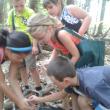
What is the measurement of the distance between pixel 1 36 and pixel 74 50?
79 cm

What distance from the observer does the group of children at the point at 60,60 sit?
2848mm

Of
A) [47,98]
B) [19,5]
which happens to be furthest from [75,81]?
[19,5]

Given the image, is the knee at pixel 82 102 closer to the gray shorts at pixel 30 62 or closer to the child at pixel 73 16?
the child at pixel 73 16

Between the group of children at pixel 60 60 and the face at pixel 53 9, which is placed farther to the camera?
the face at pixel 53 9

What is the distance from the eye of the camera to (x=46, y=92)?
416 cm

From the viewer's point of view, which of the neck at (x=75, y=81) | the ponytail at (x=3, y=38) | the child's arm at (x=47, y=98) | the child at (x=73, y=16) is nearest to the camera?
the neck at (x=75, y=81)

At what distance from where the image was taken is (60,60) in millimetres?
2926

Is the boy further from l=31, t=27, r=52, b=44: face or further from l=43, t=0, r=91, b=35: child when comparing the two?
l=43, t=0, r=91, b=35: child

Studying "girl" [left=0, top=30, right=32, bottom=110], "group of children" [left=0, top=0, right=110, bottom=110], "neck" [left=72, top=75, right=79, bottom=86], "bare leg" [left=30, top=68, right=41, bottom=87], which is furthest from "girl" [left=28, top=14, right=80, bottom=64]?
"bare leg" [left=30, top=68, right=41, bottom=87]

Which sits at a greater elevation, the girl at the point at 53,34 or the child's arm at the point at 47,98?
the girl at the point at 53,34

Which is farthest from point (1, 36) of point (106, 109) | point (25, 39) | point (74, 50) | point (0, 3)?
point (0, 3)

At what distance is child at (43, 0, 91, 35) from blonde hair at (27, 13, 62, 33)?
302 millimetres

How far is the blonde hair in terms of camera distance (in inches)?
131

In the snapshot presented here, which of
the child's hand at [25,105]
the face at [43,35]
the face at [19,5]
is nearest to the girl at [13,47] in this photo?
the child's hand at [25,105]
